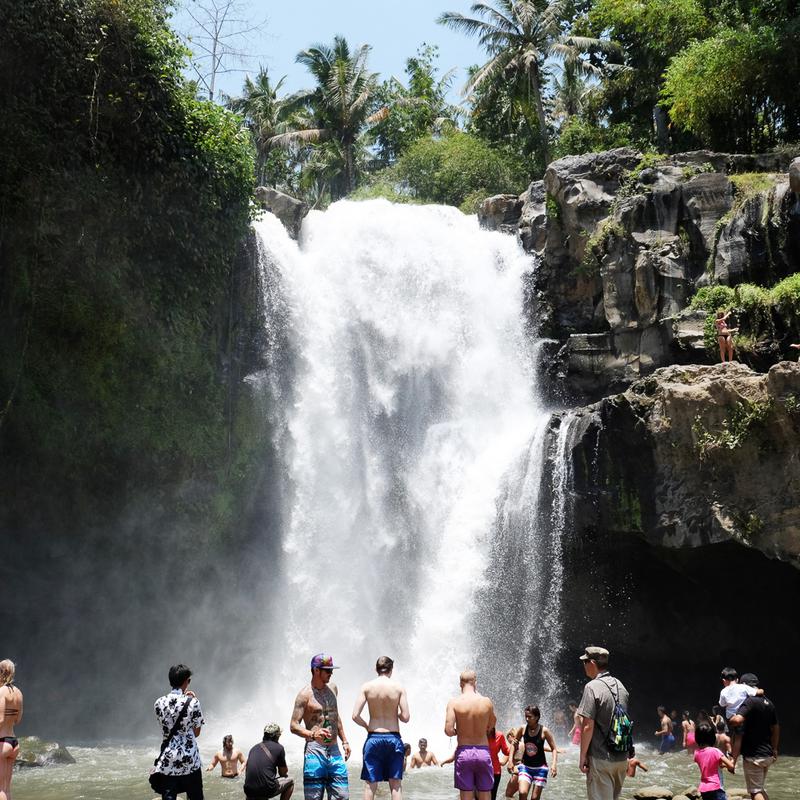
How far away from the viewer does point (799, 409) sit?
16.8 metres

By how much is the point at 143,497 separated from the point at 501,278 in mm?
10832

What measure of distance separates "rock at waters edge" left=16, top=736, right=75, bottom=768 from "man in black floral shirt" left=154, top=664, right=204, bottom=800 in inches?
354

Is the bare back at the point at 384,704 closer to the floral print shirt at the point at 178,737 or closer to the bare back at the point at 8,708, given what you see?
the floral print shirt at the point at 178,737

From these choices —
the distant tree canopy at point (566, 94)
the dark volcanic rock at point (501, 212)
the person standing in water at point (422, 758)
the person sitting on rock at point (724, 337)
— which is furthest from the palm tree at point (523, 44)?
the person standing in water at point (422, 758)

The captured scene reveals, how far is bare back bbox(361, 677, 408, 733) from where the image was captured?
320 inches

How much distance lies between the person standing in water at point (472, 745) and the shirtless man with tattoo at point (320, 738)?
987 millimetres

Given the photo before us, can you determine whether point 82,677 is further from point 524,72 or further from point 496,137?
point 496,137

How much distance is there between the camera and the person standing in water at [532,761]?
975 cm

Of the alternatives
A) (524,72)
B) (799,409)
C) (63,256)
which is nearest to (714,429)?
(799,409)

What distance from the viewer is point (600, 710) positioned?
7473 mm

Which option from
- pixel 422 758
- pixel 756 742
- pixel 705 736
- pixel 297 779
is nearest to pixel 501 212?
pixel 422 758

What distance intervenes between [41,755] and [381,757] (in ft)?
32.7

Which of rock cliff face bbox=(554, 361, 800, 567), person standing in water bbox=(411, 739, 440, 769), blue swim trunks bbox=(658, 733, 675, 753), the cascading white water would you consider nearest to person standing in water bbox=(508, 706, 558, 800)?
person standing in water bbox=(411, 739, 440, 769)

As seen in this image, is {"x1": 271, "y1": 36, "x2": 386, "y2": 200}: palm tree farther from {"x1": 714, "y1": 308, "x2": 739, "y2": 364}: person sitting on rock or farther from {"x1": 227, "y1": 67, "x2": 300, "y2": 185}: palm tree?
{"x1": 714, "y1": 308, "x2": 739, "y2": 364}: person sitting on rock
